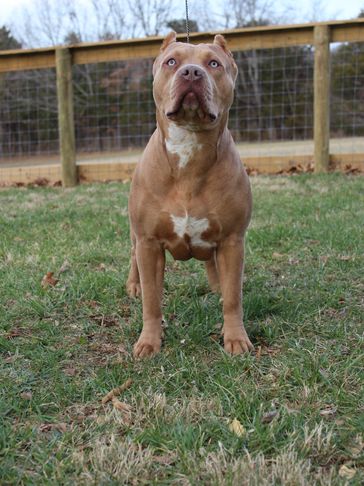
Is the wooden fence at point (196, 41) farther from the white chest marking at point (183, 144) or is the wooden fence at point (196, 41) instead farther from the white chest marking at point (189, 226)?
A: the white chest marking at point (189, 226)

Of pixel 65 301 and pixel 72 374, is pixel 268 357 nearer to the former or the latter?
pixel 72 374

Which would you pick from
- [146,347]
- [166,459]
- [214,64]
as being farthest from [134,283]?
[166,459]

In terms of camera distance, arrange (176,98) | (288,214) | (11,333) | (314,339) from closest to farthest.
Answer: (176,98)
(314,339)
(11,333)
(288,214)

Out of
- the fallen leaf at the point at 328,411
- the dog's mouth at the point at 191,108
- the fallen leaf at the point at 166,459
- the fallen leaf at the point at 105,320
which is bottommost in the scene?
the fallen leaf at the point at 166,459

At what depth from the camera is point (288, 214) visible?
5766 millimetres

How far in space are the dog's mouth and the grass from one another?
3.41 feet

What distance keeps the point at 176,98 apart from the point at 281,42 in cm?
649

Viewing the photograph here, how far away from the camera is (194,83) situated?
257cm

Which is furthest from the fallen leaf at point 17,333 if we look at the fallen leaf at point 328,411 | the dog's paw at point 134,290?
the fallen leaf at point 328,411

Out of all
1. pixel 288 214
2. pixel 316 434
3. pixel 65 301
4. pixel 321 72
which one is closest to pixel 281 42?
pixel 321 72

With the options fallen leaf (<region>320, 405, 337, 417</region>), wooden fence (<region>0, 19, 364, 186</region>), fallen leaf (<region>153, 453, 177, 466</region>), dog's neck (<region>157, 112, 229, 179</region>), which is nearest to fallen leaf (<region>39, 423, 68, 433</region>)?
fallen leaf (<region>153, 453, 177, 466</region>)

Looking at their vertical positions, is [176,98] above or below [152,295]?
above

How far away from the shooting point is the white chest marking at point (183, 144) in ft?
9.20

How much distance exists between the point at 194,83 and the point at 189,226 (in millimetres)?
645
